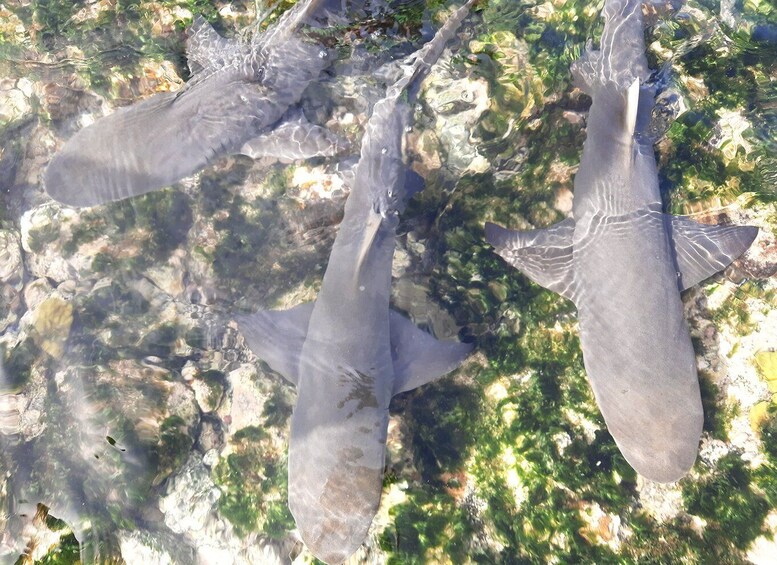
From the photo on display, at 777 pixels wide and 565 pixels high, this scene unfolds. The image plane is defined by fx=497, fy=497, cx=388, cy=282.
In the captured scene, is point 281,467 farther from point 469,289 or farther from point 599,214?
point 599,214

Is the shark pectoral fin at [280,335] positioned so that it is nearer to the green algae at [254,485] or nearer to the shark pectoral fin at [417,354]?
the green algae at [254,485]

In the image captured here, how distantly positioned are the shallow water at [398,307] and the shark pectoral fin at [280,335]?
0.99ft

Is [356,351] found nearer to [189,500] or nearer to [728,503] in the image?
[189,500]

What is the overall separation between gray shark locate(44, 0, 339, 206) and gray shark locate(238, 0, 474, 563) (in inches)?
43.4

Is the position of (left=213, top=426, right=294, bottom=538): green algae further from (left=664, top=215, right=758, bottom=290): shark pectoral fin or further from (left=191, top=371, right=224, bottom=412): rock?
(left=664, top=215, right=758, bottom=290): shark pectoral fin

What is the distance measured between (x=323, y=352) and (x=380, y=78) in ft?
10.6

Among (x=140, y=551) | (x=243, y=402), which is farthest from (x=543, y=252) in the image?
(x=140, y=551)

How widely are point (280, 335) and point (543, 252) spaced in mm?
2858

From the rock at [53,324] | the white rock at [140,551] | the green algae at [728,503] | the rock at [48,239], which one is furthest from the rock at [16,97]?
A: the green algae at [728,503]

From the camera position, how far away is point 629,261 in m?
4.45

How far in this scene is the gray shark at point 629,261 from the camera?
158 inches

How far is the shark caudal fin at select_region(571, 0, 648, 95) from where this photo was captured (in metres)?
5.17

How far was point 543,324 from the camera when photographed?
5.07 metres

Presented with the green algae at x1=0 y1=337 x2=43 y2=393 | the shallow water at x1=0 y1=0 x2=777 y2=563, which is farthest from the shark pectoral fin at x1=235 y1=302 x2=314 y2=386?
the green algae at x1=0 y1=337 x2=43 y2=393
